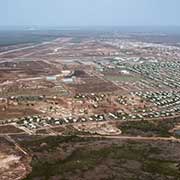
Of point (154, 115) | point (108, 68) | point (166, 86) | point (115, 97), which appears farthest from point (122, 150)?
point (108, 68)

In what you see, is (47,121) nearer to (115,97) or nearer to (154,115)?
(154,115)

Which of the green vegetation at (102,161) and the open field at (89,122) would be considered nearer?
the green vegetation at (102,161)

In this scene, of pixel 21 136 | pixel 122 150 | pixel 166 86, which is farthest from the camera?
pixel 166 86

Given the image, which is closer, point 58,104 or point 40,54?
point 58,104

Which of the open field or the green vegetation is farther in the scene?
the open field

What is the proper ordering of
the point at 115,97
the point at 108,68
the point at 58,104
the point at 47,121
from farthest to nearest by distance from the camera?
the point at 108,68, the point at 115,97, the point at 58,104, the point at 47,121

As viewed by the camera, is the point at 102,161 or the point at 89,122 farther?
Answer: the point at 89,122

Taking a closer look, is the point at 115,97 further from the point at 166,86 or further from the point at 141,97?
the point at 166,86

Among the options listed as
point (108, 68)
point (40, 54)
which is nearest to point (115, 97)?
point (108, 68)

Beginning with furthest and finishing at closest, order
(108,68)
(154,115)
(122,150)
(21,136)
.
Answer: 1. (108,68)
2. (154,115)
3. (21,136)
4. (122,150)
